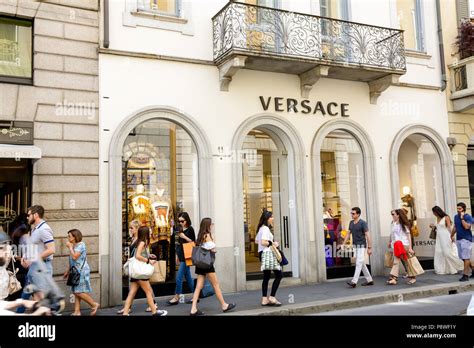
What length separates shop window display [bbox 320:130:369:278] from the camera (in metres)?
11.9

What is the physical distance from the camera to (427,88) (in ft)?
43.5

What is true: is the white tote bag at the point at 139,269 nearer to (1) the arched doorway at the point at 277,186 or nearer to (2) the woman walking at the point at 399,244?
(1) the arched doorway at the point at 277,186

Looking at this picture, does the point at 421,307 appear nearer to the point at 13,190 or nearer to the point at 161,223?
the point at 161,223

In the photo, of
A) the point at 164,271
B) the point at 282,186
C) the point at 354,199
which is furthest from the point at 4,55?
the point at 354,199

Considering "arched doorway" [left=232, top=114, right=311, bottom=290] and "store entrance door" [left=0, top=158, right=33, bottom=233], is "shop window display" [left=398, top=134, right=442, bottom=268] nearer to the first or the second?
"arched doorway" [left=232, top=114, right=311, bottom=290]

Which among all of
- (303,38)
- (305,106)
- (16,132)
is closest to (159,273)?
(16,132)

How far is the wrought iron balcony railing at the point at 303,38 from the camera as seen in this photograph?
32.8 feet

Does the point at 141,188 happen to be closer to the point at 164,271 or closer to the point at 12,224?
the point at 164,271

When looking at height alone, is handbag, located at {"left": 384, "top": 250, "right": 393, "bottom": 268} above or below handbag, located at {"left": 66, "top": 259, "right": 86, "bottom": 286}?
below

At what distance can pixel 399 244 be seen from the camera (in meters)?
10.4

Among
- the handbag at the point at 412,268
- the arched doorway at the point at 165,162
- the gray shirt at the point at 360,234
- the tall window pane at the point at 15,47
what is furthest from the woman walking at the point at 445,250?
the tall window pane at the point at 15,47

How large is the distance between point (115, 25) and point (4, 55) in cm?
237

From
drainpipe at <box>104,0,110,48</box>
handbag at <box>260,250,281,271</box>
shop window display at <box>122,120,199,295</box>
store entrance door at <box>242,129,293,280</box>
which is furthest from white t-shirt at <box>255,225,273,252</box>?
drainpipe at <box>104,0,110,48</box>

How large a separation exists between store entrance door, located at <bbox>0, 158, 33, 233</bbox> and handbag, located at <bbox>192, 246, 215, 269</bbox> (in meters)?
3.70
